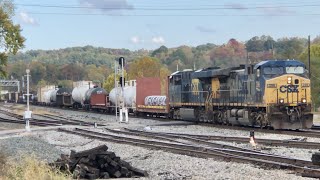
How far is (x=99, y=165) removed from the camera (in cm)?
1364

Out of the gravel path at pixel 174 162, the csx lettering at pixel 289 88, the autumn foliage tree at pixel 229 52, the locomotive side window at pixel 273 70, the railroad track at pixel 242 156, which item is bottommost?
the gravel path at pixel 174 162

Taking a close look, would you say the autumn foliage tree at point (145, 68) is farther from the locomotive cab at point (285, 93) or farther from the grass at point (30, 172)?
the grass at point (30, 172)

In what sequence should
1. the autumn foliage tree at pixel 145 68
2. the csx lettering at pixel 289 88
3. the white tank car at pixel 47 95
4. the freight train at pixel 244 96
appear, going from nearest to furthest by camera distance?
the freight train at pixel 244 96 < the csx lettering at pixel 289 88 < the white tank car at pixel 47 95 < the autumn foliage tree at pixel 145 68

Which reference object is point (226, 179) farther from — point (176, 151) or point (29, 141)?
point (29, 141)

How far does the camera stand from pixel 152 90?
50344 mm

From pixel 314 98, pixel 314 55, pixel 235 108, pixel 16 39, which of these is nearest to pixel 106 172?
pixel 235 108

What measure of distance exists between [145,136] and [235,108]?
7.09 meters

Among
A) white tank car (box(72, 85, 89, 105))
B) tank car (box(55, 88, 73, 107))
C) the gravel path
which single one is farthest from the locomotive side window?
tank car (box(55, 88, 73, 107))

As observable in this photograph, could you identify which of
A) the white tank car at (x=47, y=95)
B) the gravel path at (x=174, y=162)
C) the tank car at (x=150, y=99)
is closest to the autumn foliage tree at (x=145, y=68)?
the white tank car at (x=47, y=95)

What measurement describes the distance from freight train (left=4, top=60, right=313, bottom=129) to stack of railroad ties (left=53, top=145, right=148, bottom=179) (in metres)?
14.3

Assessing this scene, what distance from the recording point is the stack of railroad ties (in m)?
13.3

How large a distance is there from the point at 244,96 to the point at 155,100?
16.6 metres

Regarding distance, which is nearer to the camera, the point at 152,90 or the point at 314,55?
the point at 152,90

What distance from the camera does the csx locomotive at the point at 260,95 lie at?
26.4 meters
